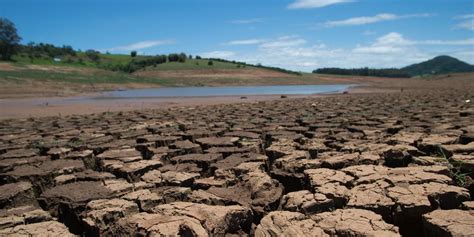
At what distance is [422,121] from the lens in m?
6.78

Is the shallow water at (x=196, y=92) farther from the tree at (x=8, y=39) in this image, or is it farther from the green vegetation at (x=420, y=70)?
the green vegetation at (x=420, y=70)

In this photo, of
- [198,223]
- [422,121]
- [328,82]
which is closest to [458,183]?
[198,223]

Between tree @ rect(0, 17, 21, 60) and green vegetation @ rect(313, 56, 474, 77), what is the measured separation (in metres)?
53.9

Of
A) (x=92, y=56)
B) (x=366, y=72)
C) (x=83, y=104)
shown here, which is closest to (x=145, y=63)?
(x=92, y=56)

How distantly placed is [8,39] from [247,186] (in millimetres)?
50593

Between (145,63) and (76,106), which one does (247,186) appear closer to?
(76,106)

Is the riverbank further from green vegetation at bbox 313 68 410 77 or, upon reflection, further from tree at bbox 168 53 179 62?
green vegetation at bbox 313 68 410 77

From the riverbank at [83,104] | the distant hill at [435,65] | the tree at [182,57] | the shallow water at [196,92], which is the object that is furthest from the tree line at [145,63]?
the distant hill at [435,65]

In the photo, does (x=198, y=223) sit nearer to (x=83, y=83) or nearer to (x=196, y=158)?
(x=196, y=158)

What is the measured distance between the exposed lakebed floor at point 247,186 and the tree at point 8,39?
4481cm

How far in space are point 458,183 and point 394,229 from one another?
4.07 ft

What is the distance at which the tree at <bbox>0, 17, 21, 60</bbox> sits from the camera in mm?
44291

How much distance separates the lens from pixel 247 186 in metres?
3.37

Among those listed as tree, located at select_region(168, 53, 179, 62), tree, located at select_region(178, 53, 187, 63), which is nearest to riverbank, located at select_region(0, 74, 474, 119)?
tree, located at select_region(178, 53, 187, 63)
